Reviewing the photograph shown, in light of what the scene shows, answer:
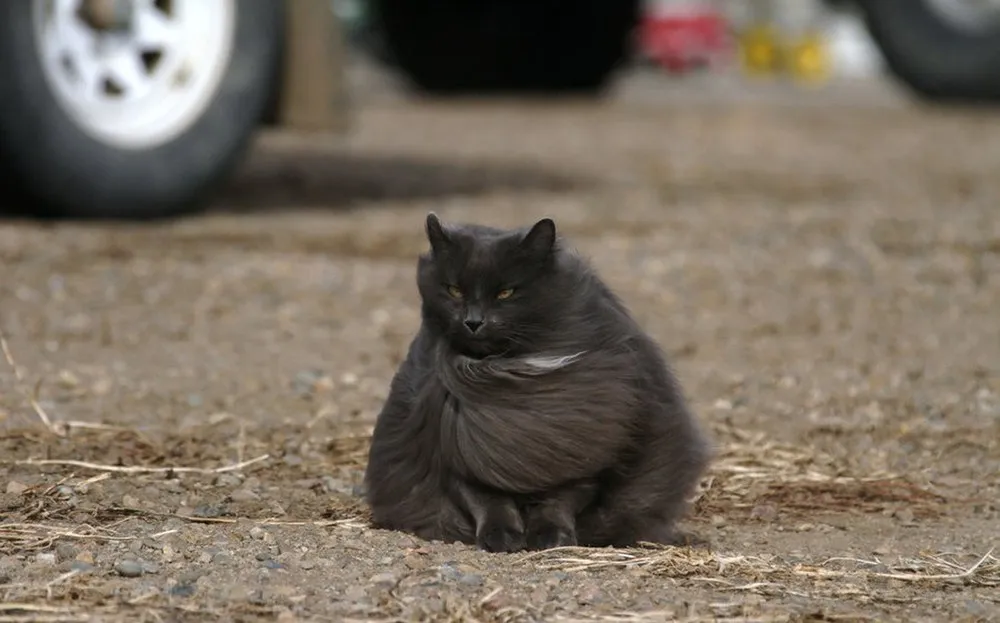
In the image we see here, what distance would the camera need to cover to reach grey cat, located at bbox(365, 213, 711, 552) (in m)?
3.54

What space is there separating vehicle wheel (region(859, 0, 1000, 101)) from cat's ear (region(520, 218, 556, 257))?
420 inches

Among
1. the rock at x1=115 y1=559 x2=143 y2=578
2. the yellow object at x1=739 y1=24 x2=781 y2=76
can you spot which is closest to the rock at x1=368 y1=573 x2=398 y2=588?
the rock at x1=115 y1=559 x2=143 y2=578

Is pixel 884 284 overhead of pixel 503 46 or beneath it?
overhead

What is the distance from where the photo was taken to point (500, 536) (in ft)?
11.6

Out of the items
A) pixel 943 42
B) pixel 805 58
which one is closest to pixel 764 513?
pixel 943 42

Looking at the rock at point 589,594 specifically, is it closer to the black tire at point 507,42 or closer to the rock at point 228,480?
the rock at point 228,480

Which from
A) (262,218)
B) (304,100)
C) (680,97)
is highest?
(304,100)

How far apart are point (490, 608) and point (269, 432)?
1.66 metres

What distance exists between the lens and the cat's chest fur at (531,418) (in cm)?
354

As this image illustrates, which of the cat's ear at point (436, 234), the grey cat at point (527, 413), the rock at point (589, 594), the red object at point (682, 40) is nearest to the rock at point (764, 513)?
the grey cat at point (527, 413)

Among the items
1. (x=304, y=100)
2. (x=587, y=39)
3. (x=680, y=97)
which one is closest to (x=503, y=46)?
(x=587, y=39)

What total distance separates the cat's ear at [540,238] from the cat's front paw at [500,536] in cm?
53

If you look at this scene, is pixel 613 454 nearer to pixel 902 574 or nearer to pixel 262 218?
pixel 902 574

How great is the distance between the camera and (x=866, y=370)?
5.57 metres
